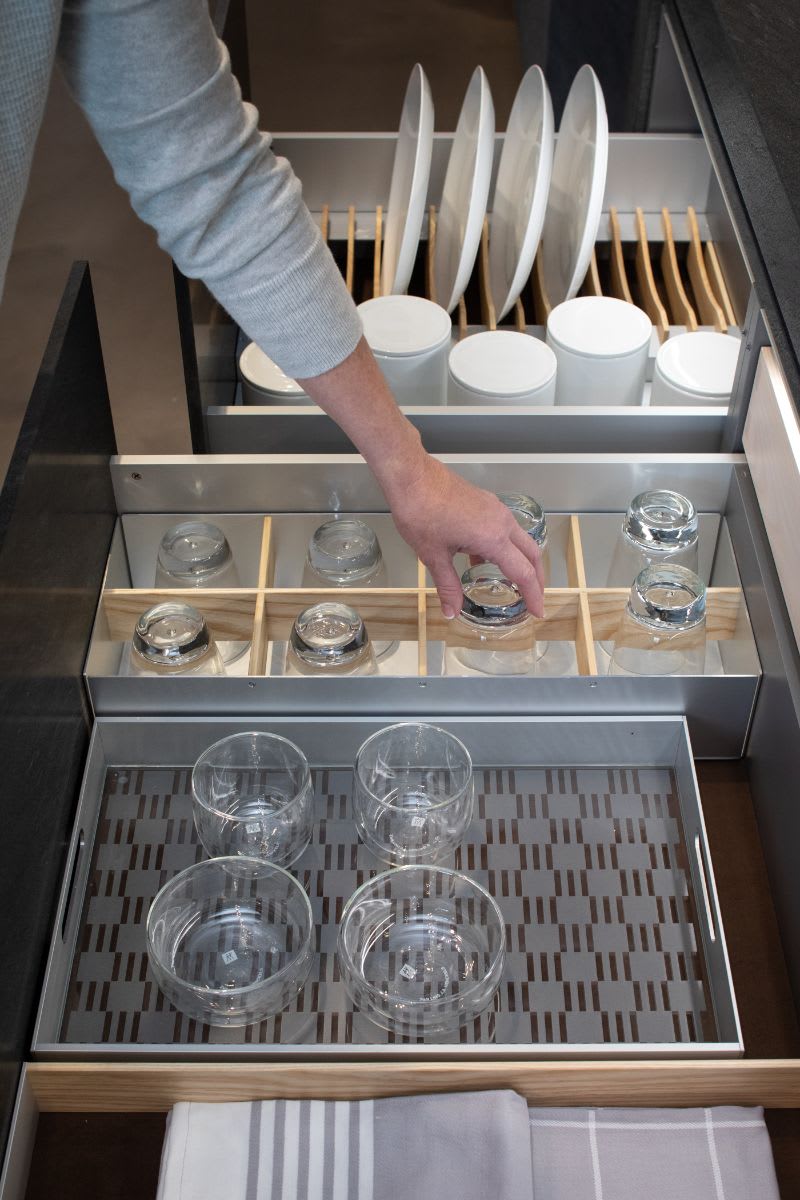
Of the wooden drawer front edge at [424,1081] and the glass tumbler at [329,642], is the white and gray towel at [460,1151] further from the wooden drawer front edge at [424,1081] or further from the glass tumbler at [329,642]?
the glass tumbler at [329,642]

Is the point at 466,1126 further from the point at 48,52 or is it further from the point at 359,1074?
the point at 48,52

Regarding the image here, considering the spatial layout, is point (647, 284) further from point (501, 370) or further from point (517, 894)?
point (517, 894)

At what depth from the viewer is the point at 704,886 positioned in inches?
38.8

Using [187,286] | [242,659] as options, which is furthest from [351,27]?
[242,659]

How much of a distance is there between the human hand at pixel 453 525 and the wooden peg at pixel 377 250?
0.74m

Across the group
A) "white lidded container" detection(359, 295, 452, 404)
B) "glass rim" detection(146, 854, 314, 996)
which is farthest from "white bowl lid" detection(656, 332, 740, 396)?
"glass rim" detection(146, 854, 314, 996)

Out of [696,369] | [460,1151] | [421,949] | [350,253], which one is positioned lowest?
[460,1151]

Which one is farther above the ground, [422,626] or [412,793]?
[422,626]

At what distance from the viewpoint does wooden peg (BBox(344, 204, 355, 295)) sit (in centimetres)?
166

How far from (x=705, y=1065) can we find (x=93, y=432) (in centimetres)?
77

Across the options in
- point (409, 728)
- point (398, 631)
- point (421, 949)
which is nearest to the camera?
point (421, 949)

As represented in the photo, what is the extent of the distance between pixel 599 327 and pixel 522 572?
1.60ft

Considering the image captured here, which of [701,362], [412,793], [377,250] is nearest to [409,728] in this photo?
[412,793]

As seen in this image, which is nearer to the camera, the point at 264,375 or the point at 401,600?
the point at 401,600
